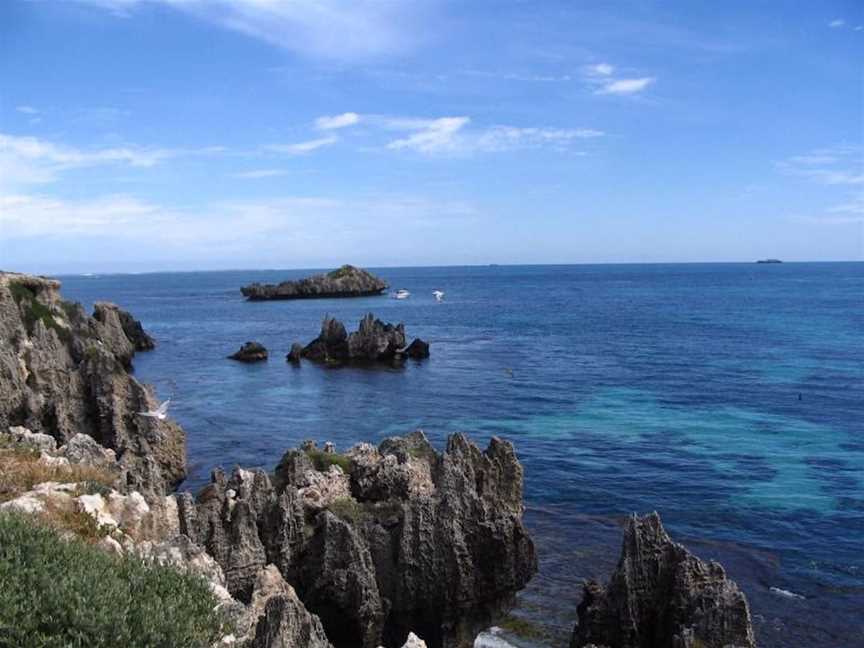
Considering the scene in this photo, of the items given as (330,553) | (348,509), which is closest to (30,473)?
(330,553)

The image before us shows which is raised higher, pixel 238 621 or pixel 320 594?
pixel 238 621

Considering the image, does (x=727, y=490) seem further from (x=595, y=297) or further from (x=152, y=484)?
(x=595, y=297)

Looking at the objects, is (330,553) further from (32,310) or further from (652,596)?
(32,310)

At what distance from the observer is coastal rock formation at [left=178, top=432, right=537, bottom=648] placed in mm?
22281

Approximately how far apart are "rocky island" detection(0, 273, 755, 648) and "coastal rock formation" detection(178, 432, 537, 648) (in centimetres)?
4

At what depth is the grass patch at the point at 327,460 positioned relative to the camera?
29.2 metres

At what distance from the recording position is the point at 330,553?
22531mm

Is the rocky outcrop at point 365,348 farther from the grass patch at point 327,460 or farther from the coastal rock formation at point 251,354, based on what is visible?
the grass patch at point 327,460

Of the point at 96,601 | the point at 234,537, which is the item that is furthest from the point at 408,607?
the point at 96,601

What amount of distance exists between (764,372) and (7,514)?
6984 cm

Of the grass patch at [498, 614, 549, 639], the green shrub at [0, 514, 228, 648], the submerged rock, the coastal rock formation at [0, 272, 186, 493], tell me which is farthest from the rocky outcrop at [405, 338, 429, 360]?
the green shrub at [0, 514, 228, 648]

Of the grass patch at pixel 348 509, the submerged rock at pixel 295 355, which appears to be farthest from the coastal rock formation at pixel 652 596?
the submerged rock at pixel 295 355

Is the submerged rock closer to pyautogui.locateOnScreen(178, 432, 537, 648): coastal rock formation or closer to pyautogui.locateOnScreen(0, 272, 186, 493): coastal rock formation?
pyautogui.locateOnScreen(0, 272, 186, 493): coastal rock formation

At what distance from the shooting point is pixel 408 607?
23.2 m
